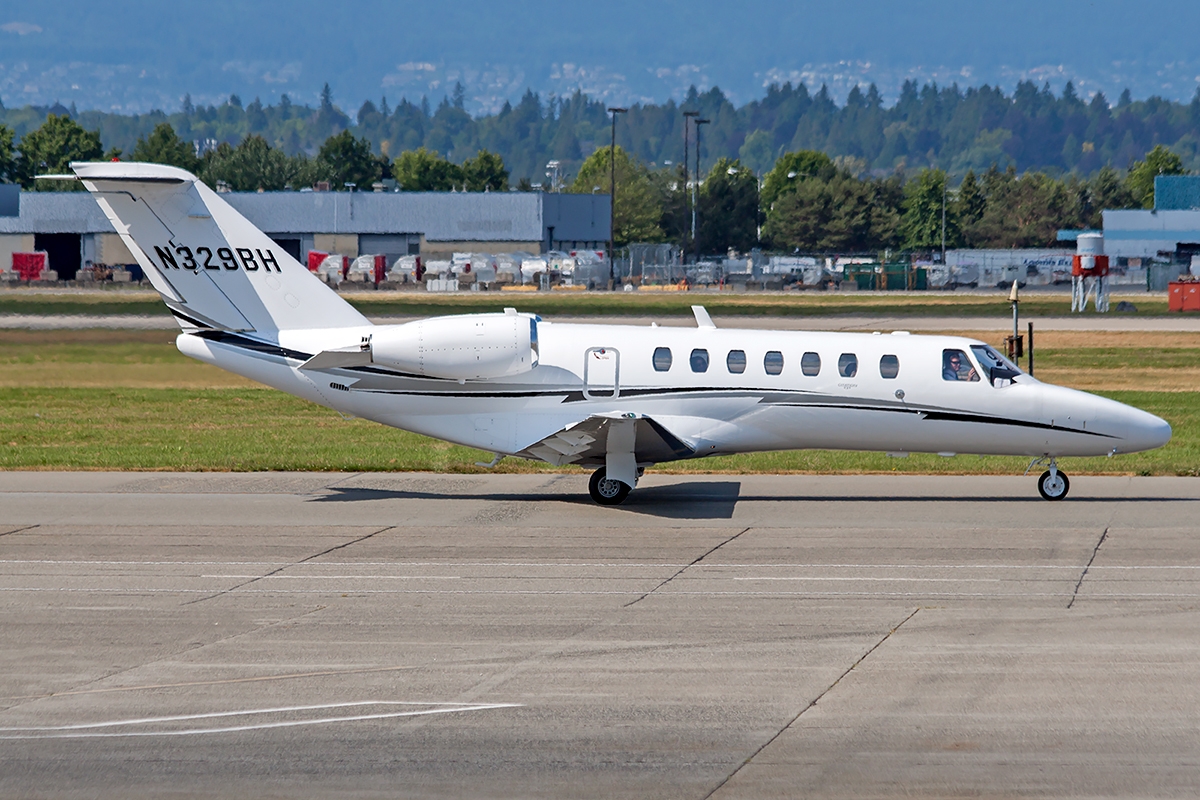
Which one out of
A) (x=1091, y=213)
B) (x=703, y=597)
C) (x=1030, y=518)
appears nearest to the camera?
(x=703, y=597)

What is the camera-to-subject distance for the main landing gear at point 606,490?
70.0 feet

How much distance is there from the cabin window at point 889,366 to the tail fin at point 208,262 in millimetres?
8281

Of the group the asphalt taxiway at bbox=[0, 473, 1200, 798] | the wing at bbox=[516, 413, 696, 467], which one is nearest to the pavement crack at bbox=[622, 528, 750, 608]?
the asphalt taxiway at bbox=[0, 473, 1200, 798]

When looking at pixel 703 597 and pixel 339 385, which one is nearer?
pixel 703 597

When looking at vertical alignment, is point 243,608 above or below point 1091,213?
below

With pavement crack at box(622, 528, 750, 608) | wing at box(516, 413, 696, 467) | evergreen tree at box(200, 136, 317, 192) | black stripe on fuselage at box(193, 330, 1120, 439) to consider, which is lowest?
pavement crack at box(622, 528, 750, 608)

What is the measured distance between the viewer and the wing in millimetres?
20266

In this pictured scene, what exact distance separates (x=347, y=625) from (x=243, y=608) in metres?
1.42

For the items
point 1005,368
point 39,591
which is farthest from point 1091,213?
point 39,591

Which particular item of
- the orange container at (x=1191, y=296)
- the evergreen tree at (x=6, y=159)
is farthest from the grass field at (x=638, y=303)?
the evergreen tree at (x=6, y=159)

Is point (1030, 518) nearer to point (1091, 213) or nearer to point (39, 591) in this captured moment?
point (39, 591)

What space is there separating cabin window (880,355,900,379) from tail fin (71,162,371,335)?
8281 millimetres

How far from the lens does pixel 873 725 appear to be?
1098cm

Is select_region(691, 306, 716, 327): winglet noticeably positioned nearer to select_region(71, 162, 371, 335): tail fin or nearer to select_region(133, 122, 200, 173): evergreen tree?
Result: select_region(71, 162, 371, 335): tail fin
